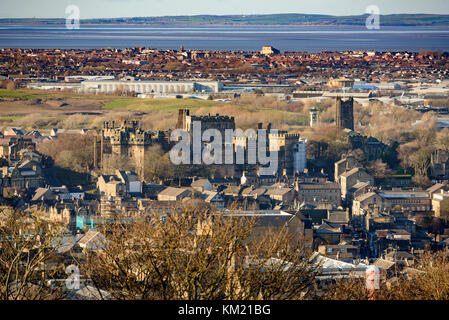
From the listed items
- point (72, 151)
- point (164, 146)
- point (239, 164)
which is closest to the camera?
point (72, 151)

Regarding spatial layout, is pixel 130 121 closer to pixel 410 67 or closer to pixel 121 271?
pixel 121 271

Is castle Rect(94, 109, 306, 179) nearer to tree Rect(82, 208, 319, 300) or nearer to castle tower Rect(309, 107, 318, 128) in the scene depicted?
castle tower Rect(309, 107, 318, 128)

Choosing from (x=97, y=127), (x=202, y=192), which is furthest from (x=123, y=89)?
(x=202, y=192)

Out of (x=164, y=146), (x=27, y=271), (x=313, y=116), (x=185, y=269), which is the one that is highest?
(x=185, y=269)

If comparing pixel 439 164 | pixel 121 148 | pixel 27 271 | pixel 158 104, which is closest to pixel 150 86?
pixel 158 104

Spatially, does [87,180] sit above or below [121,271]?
below

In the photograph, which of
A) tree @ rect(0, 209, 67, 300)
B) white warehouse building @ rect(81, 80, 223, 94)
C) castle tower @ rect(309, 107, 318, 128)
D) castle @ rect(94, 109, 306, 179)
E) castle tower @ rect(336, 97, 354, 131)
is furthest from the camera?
white warehouse building @ rect(81, 80, 223, 94)

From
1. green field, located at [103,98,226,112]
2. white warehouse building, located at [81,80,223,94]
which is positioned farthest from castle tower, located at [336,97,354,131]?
white warehouse building, located at [81,80,223,94]

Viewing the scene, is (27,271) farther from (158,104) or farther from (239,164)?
(158,104)
